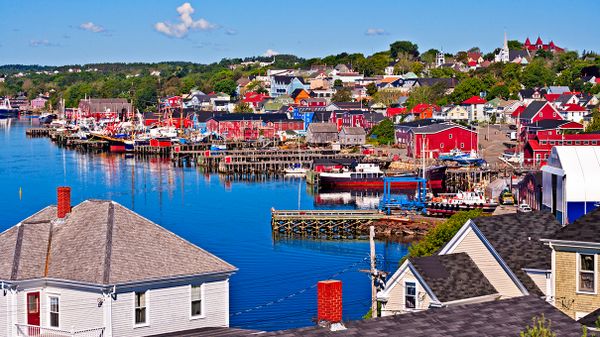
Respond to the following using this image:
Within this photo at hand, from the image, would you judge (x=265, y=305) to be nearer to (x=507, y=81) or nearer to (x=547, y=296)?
(x=547, y=296)

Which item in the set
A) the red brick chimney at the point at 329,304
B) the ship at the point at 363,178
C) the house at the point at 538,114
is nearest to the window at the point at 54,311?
the red brick chimney at the point at 329,304

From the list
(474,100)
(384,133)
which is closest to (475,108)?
(474,100)

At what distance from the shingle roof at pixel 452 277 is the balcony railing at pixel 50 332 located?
5886 mm

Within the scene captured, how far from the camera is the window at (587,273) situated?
19.5m

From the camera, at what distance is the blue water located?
3978 cm

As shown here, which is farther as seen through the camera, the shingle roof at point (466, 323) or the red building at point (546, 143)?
the red building at point (546, 143)

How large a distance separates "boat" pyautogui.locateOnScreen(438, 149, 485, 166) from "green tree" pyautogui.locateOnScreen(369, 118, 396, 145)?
23.0m

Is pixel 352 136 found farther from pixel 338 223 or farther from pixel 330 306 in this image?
pixel 330 306

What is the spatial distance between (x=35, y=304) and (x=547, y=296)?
31.0 ft

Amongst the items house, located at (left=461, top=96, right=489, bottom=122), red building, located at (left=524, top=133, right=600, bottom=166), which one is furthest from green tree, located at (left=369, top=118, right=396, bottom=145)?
red building, located at (left=524, top=133, right=600, bottom=166)

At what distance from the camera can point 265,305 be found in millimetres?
38656

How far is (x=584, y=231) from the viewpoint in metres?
19.6

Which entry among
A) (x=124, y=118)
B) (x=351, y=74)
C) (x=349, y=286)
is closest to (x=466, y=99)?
(x=351, y=74)

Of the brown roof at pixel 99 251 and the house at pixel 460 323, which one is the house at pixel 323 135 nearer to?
the brown roof at pixel 99 251
